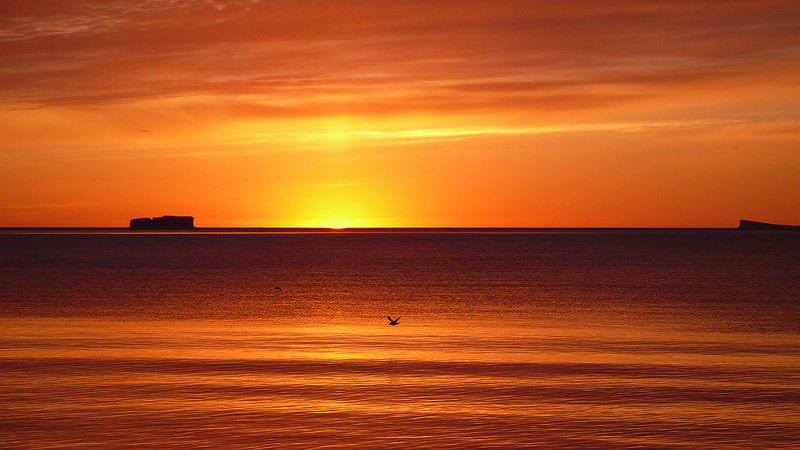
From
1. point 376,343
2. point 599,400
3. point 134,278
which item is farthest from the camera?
point 134,278

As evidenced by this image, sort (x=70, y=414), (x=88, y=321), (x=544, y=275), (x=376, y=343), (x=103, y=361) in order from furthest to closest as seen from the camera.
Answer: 1. (x=544, y=275)
2. (x=88, y=321)
3. (x=376, y=343)
4. (x=103, y=361)
5. (x=70, y=414)

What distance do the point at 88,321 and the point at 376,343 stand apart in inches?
662

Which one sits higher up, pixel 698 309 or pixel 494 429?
pixel 698 309

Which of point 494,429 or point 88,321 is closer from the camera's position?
point 494,429

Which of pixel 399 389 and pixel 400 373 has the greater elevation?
pixel 400 373

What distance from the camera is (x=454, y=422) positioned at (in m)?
18.2

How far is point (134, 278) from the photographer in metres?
75.9

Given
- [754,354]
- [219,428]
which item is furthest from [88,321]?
[754,354]

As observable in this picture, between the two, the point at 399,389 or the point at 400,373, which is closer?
the point at 399,389

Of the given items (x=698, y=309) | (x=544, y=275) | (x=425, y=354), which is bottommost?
(x=425, y=354)

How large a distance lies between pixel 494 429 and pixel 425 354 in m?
10.8

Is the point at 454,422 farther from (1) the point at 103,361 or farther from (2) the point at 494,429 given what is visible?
(1) the point at 103,361

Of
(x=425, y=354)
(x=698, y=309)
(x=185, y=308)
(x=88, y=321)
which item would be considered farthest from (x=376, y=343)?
(x=698, y=309)

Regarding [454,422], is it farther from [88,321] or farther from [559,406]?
[88,321]
